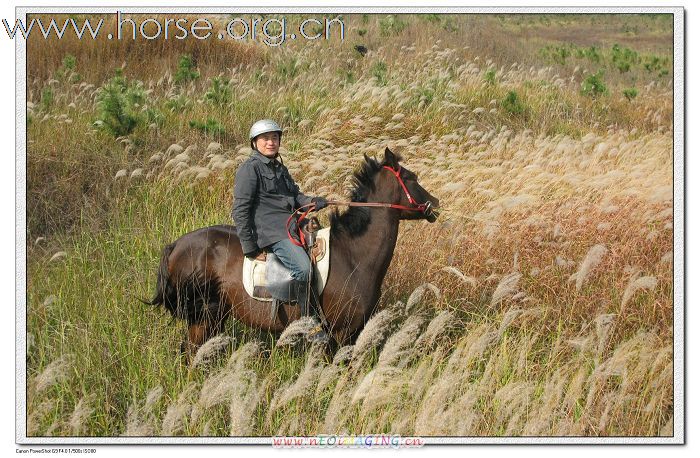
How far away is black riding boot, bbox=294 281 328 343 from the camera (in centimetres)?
496

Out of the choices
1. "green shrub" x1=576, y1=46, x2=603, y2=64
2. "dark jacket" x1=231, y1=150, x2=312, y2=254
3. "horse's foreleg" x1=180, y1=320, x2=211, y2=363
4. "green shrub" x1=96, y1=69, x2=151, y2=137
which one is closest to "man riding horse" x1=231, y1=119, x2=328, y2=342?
"dark jacket" x1=231, y1=150, x2=312, y2=254

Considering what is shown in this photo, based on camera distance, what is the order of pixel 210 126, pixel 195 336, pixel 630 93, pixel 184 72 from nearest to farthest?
pixel 195 336 < pixel 210 126 < pixel 184 72 < pixel 630 93

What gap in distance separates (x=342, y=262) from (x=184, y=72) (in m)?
6.83

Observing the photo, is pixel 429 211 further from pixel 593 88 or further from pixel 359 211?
pixel 593 88

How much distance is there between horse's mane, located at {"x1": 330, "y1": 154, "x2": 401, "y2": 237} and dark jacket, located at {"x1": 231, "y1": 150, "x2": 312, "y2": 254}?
0.31 meters

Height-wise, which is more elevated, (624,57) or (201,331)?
(624,57)

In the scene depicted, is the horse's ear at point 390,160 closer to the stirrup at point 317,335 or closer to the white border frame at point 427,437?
the stirrup at point 317,335

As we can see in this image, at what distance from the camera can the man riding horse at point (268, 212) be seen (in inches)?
194

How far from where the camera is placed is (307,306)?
5000 mm

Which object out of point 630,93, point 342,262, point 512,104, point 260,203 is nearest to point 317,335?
point 342,262

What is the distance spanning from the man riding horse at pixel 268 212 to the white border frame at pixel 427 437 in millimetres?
1160

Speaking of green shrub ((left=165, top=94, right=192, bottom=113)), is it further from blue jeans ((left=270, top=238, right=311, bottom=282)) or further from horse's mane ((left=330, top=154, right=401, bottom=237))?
blue jeans ((left=270, top=238, right=311, bottom=282))

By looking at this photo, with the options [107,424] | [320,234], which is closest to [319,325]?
[320,234]

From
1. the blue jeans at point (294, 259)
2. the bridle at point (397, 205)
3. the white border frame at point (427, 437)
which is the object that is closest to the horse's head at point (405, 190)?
the bridle at point (397, 205)
